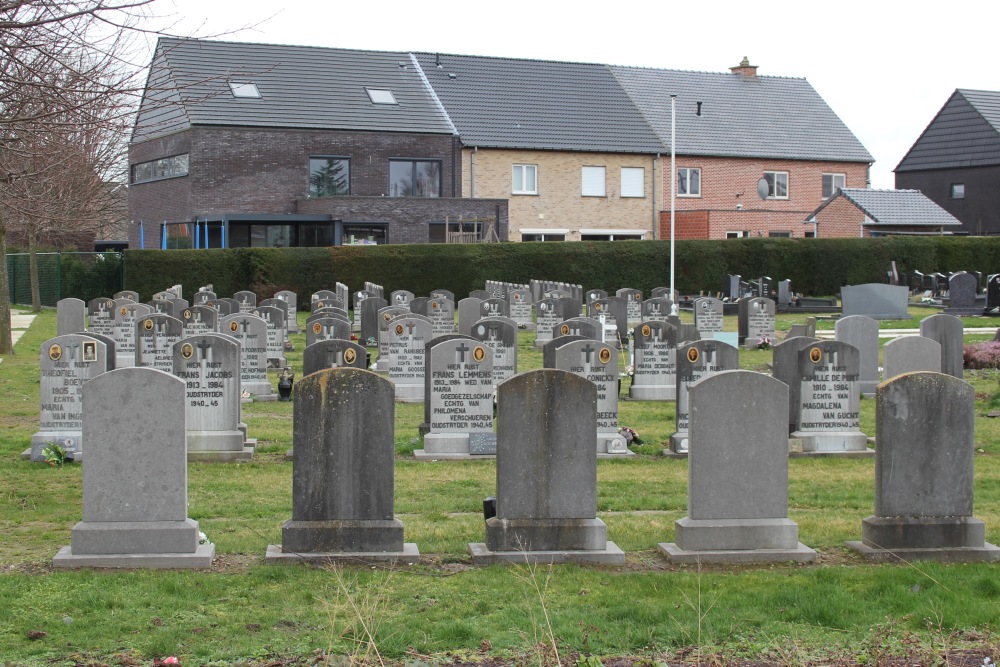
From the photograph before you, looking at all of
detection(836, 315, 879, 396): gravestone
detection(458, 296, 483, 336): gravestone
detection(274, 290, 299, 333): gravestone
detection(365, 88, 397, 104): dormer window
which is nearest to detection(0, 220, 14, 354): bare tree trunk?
detection(274, 290, 299, 333): gravestone

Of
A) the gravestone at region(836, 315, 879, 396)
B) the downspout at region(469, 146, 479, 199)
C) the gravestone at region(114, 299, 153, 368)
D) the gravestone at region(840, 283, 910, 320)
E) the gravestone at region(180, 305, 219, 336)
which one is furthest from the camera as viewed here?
the downspout at region(469, 146, 479, 199)

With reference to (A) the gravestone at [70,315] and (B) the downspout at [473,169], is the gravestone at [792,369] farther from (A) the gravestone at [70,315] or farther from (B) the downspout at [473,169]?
(B) the downspout at [473,169]

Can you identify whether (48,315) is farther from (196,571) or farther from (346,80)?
(196,571)

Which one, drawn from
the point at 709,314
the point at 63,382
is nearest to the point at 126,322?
the point at 63,382

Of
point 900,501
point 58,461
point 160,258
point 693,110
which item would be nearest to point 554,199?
point 693,110

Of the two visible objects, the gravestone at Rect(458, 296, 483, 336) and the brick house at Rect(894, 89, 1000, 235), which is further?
the brick house at Rect(894, 89, 1000, 235)

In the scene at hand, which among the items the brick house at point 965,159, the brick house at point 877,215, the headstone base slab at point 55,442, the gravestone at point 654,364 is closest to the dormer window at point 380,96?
the brick house at point 877,215

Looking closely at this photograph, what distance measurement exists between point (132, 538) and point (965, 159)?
187 feet

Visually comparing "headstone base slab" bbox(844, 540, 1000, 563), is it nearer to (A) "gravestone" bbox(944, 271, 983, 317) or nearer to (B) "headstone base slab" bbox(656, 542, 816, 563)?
(B) "headstone base slab" bbox(656, 542, 816, 563)

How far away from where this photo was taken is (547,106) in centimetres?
5034

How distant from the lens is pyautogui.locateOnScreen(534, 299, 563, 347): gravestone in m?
24.9

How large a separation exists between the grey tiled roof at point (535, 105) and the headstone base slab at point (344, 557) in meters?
40.0

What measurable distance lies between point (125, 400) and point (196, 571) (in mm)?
1216

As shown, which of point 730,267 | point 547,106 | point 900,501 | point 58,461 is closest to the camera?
point 900,501
